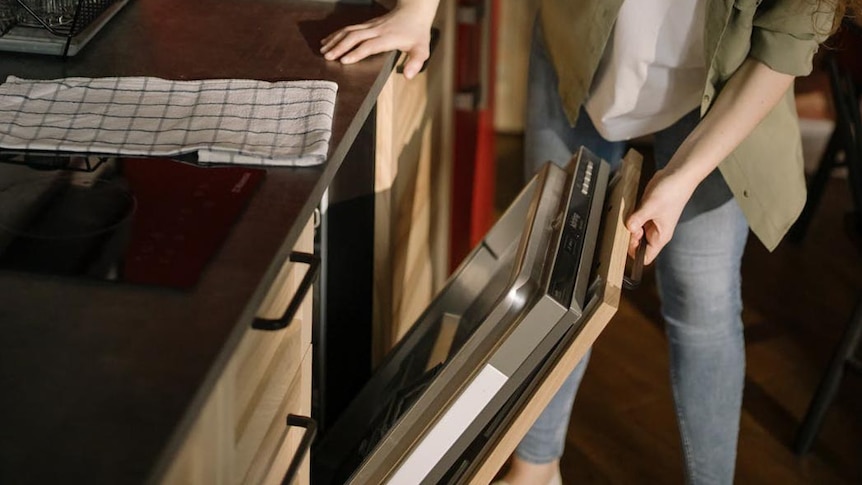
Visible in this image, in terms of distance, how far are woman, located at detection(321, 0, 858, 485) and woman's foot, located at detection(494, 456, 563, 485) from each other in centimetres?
9

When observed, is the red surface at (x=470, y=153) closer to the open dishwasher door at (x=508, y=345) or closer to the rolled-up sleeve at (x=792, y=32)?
the open dishwasher door at (x=508, y=345)

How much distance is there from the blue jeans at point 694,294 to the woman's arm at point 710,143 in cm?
13

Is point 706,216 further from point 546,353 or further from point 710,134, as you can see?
point 546,353

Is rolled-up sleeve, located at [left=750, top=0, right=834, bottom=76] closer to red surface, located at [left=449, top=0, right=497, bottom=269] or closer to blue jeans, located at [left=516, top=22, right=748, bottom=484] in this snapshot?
blue jeans, located at [left=516, top=22, right=748, bottom=484]

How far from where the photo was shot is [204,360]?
0.86 metres

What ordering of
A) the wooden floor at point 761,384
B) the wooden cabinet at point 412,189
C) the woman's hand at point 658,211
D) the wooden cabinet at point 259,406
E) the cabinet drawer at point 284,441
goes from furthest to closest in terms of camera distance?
the wooden floor at point 761,384, the wooden cabinet at point 412,189, the woman's hand at point 658,211, the cabinet drawer at point 284,441, the wooden cabinet at point 259,406

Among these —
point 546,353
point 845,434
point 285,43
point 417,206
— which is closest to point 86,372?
point 546,353

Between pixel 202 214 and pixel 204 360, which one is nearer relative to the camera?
pixel 204 360

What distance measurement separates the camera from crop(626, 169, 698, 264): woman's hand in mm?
1298

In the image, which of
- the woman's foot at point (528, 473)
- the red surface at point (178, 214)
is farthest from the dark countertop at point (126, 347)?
the woman's foot at point (528, 473)

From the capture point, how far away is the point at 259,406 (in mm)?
1070

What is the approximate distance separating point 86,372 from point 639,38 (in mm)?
863

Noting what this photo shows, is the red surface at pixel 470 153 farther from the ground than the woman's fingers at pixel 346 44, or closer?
closer

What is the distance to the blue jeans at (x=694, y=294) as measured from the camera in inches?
59.3
